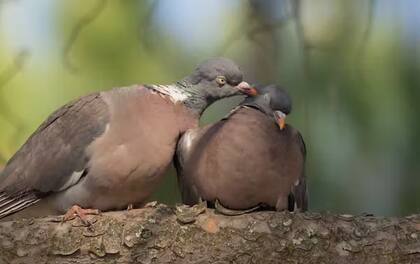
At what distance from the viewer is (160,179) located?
Result: 1470 millimetres

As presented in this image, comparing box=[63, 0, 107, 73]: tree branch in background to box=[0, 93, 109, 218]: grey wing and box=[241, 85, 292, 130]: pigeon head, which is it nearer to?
box=[0, 93, 109, 218]: grey wing

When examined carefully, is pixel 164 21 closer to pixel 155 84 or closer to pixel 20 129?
pixel 155 84

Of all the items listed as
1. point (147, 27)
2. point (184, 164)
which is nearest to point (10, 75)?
point (147, 27)

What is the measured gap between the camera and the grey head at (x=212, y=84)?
1.48m

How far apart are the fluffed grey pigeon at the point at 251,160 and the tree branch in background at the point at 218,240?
19cm

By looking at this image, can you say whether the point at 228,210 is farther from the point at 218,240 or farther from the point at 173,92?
the point at 173,92

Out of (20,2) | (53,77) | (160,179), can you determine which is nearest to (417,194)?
(160,179)

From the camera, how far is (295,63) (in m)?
1.39

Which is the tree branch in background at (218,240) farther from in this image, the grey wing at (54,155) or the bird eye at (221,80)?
the bird eye at (221,80)

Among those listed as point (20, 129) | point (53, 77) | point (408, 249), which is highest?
point (53, 77)

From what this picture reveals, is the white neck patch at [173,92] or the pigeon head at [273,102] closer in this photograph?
the pigeon head at [273,102]

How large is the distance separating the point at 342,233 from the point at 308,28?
423mm

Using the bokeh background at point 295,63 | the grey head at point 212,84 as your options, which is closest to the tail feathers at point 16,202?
the bokeh background at point 295,63

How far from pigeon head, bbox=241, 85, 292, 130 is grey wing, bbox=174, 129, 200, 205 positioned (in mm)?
142
